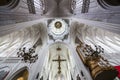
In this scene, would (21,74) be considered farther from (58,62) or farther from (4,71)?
(58,62)

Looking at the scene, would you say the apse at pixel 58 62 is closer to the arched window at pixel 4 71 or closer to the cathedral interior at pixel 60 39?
the cathedral interior at pixel 60 39

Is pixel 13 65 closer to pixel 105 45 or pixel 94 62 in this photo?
pixel 94 62

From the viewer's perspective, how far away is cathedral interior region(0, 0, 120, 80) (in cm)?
535

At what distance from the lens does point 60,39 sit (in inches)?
603

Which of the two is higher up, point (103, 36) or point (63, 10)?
point (63, 10)

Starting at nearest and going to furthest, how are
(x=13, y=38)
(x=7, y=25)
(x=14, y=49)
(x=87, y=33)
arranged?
1. (x=7, y=25)
2. (x=14, y=49)
3. (x=13, y=38)
4. (x=87, y=33)

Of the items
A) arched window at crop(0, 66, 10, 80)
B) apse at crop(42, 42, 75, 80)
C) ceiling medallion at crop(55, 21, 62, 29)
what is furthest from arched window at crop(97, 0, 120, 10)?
ceiling medallion at crop(55, 21, 62, 29)

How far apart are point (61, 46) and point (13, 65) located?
333 inches

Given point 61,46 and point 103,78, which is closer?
point 103,78

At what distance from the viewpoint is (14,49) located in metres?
8.94

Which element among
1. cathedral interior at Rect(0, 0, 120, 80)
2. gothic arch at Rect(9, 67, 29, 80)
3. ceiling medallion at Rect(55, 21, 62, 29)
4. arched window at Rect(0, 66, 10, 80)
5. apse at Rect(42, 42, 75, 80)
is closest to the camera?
cathedral interior at Rect(0, 0, 120, 80)

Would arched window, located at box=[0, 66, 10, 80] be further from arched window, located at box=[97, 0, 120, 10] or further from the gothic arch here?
arched window, located at box=[97, 0, 120, 10]

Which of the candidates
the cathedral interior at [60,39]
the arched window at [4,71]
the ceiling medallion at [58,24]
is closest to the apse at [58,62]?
the cathedral interior at [60,39]

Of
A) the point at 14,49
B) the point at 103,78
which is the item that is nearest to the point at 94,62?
the point at 103,78
